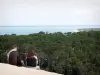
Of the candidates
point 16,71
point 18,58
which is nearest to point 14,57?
point 18,58

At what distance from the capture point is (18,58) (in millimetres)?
2277

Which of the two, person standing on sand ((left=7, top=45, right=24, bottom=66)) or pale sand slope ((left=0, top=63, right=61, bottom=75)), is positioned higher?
person standing on sand ((left=7, top=45, right=24, bottom=66))

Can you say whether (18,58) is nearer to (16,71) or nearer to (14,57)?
(14,57)

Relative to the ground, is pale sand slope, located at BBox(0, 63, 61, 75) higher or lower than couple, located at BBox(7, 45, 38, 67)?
lower

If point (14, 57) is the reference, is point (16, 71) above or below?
below

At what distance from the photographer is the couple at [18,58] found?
220 cm

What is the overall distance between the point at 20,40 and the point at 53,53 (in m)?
0.41

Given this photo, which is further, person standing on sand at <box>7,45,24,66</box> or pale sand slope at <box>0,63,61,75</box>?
person standing on sand at <box>7,45,24,66</box>

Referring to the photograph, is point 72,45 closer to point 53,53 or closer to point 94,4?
point 53,53

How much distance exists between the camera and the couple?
7.21 feet

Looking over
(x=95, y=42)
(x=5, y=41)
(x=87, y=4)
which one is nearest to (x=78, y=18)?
(x=87, y=4)

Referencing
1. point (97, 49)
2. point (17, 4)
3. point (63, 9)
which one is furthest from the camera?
point (17, 4)

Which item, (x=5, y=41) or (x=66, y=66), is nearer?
(x=66, y=66)

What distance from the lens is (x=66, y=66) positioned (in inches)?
80.4
